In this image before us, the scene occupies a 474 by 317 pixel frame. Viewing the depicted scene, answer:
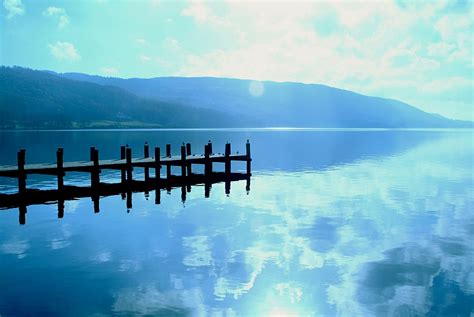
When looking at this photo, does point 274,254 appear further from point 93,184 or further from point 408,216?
point 93,184

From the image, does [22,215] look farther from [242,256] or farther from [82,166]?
[242,256]

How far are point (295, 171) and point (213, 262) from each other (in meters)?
41.4

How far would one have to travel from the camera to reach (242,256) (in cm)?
2294

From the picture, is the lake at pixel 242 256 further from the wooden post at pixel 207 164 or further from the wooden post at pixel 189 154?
the wooden post at pixel 189 154

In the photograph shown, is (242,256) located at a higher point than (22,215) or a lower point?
lower

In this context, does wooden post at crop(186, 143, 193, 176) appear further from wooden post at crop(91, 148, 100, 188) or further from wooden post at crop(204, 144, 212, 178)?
wooden post at crop(91, 148, 100, 188)

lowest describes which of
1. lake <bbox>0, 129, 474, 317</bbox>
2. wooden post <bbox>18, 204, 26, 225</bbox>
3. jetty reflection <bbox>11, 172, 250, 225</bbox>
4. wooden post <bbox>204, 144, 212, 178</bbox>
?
lake <bbox>0, 129, 474, 317</bbox>

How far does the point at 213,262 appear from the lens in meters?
22.0

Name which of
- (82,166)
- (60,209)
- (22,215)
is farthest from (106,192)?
(22,215)

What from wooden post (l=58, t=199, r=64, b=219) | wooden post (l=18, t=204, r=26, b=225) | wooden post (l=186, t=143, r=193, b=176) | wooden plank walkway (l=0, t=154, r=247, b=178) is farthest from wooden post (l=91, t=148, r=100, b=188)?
wooden post (l=186, t=143, r=193, b=176)

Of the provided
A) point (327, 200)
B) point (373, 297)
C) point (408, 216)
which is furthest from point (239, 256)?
point (327, 200)

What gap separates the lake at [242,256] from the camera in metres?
17.6

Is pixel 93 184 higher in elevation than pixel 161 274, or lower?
higher

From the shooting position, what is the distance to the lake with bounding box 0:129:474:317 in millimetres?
17609
